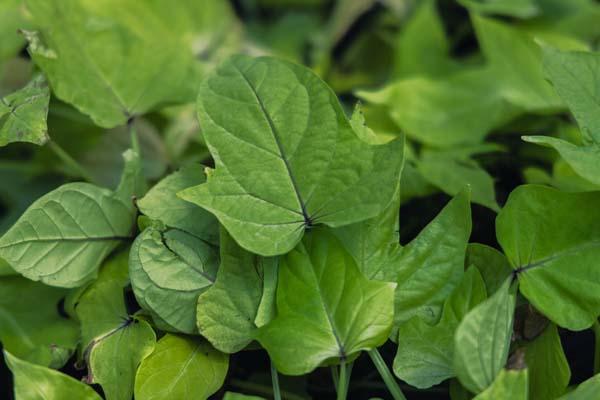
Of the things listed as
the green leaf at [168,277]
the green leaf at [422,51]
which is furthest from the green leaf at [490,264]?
the green leaf at [422,51]

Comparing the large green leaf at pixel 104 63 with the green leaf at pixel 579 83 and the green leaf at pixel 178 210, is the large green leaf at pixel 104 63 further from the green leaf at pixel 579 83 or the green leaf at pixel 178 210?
the green leaf at pixel 579 83

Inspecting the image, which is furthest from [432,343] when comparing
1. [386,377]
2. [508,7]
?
[508,7]

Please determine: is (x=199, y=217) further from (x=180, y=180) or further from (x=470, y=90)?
(x=470, y=90)

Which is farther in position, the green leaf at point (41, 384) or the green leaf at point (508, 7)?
the green leaf at point (508, 7)

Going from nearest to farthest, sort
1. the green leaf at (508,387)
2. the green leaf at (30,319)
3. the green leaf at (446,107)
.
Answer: the green leaf at (508,387) → the green leaf at (30,319) → the green leaf at (446,107)

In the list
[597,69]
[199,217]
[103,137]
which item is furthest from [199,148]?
[597,69]

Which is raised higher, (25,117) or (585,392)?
(25,117)

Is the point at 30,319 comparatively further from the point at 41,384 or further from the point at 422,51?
the point at 422,51
